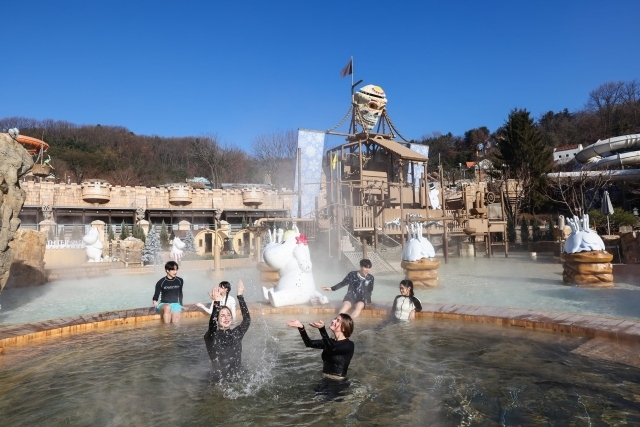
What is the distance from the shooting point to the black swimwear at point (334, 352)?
12.4 ft

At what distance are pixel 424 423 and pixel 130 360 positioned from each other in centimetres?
326

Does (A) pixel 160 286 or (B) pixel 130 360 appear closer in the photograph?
(B) pixel 130 360

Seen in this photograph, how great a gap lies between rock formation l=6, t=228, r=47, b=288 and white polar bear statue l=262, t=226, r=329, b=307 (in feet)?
29.0

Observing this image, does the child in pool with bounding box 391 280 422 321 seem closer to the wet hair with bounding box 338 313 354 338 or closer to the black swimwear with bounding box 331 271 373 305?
the black swimwear with bounding box 331 271 373 305

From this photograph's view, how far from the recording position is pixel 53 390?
12.4 feet

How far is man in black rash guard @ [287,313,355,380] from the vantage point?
377cm

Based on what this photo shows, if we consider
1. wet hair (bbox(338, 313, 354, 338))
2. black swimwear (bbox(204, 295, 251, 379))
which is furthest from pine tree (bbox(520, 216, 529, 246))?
black swimwear (bbox(204, 295, 251, 379))

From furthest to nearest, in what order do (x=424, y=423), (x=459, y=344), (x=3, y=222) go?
(x=3, y=222) → (x=459, y=344) → (x=424, y=423)

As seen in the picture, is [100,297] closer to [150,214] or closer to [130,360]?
[130,360]

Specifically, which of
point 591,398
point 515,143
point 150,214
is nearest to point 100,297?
point 591,398

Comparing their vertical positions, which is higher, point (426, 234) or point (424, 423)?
point (426, 234)

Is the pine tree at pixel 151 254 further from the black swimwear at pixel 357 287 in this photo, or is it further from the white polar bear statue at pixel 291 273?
the black swimwear at pixel 357 287

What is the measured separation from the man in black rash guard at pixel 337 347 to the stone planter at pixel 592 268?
323 inches

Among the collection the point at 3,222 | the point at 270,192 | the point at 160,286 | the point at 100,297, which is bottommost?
the point at 100,297
